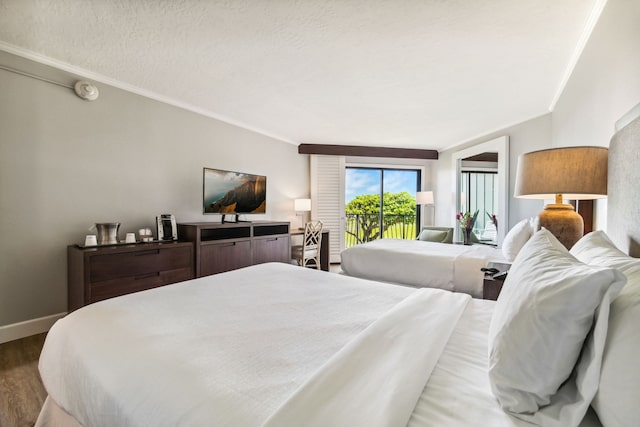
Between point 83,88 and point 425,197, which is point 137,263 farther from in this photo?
point 425,197

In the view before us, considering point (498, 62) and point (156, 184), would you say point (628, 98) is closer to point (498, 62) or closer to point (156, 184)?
point (498, 62)

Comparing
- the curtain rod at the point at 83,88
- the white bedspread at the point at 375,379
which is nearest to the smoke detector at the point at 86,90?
the curtain rod at the point at 83,88

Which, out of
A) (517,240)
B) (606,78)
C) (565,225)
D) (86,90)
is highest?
(86,90)

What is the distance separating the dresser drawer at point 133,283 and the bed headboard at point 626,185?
3.40 m

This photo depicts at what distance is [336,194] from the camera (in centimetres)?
554

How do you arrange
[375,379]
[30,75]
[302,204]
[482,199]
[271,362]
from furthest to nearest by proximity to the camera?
[302,204] → [482,199] → [30,75] → [271,362] → [375,379]

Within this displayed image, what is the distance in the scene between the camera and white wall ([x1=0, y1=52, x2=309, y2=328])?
7.72ft

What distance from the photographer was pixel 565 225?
5.82 ft

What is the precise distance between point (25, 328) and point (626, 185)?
4222 millimetres

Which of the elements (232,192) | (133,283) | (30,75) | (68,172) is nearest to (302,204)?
(232,192)

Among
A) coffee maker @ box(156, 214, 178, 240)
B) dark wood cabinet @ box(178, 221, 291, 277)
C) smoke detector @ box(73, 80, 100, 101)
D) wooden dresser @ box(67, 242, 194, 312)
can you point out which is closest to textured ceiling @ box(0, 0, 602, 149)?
smoke detector @ box(73, 80, 100, 101)

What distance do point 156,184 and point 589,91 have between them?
13.6 ft

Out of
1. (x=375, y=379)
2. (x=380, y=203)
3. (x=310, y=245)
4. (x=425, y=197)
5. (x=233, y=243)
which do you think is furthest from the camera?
(x=380, y=203)

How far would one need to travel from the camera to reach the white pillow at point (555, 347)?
1.98ft
